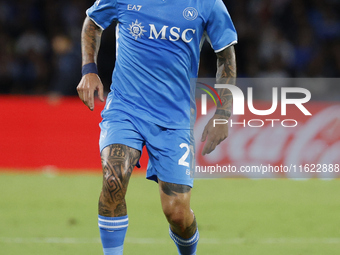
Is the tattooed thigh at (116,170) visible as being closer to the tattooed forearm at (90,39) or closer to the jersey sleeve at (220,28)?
the tattooed forearm at (90,39)

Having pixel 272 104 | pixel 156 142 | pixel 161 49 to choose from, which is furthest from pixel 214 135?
pixel 272 104

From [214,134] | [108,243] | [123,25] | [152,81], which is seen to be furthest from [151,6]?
[108,243]

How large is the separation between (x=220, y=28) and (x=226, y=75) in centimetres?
33

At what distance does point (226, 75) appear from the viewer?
4.07m

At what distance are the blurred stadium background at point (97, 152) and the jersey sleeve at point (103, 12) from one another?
6.72 feet

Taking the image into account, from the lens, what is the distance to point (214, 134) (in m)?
4.02

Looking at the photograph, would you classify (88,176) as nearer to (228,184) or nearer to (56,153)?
(56,153)

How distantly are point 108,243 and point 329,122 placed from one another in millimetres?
5900

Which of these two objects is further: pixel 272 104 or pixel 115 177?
pixel 272 104

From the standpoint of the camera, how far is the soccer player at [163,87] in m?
3.88

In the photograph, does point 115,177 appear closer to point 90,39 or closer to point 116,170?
point 116,170

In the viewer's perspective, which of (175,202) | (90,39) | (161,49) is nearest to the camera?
(175,202)

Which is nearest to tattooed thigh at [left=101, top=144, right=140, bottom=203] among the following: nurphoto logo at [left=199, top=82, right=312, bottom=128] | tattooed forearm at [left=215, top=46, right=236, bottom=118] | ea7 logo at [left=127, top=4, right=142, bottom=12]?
tattooed forearm at [left=215, top=46, right=236, bottom=118]

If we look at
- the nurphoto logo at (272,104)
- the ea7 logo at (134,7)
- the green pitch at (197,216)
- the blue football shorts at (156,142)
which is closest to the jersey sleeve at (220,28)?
the ea7 logo at (134,7)
